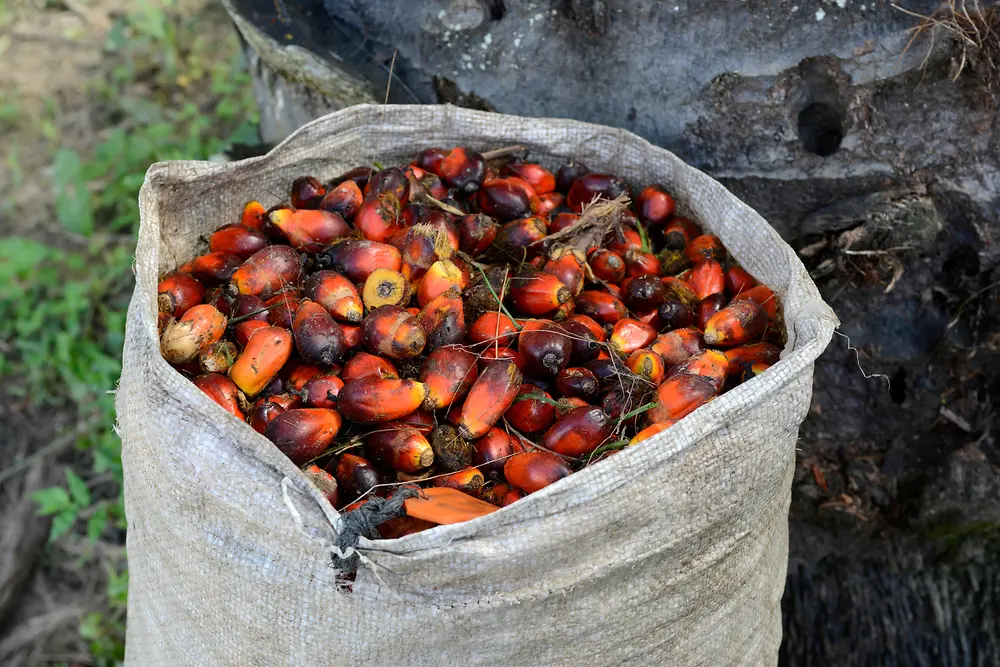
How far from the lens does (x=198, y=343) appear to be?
161 centimetres

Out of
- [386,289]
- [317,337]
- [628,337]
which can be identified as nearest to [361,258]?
[386,289]

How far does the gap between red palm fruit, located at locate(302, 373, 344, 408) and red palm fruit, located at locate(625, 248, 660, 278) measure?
0.72m

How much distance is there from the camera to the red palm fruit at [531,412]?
5.21ft

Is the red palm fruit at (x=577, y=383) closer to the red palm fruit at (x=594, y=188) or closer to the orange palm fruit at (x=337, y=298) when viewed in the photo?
the orange palm fruit at (x=337, y=298)

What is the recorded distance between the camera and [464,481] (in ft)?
4.83

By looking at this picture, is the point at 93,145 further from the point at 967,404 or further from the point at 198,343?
the point at 967,404

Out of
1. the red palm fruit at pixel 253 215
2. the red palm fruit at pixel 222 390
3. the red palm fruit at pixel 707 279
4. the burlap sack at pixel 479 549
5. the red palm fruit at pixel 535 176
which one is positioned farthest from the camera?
the red palm fruit at pixel 535 176

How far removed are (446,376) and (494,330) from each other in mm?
157

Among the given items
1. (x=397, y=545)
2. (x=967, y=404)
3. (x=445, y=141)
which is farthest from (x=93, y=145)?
(x=967, y=404)

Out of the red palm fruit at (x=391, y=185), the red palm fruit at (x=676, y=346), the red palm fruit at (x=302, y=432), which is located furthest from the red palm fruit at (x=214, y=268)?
the red palm fruit at (x=676, y=346)

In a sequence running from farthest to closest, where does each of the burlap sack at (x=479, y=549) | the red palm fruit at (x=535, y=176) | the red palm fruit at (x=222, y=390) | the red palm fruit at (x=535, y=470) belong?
1. the red palm fruit at (x=535, y=176)
2. the red palm fruit at (x=222, y=390)
3. the red palm fruit at (x=535, y=470)
4. the burlap sack at (x=479, y=549)

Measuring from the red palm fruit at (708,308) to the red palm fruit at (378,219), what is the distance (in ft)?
2.26

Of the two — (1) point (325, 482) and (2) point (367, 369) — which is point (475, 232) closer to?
(2) point (367, 369)

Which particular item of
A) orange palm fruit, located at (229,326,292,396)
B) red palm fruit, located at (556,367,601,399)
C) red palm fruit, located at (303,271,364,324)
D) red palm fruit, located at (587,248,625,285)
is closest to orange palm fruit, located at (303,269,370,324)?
red palm fruit, located at (303,271,364,324)
